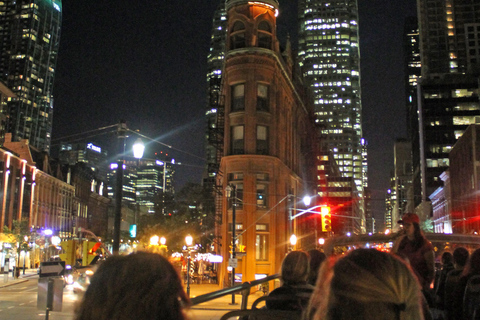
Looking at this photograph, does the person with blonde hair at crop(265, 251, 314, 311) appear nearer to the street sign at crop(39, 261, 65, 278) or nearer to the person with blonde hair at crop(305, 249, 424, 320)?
the person with blonde hair at crop(305, 249, 424, 320)

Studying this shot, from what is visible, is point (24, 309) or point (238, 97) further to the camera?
point (238, 97)

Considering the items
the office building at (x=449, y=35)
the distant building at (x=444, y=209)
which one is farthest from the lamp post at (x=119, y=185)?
the office building at (x=449, y=35)

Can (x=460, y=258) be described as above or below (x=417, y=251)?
below

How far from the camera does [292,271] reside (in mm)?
4906

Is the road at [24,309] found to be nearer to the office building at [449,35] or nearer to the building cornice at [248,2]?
the building cornice at [248,2]

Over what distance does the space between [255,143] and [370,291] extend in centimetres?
3999

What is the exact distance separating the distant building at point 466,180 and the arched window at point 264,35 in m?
33.2

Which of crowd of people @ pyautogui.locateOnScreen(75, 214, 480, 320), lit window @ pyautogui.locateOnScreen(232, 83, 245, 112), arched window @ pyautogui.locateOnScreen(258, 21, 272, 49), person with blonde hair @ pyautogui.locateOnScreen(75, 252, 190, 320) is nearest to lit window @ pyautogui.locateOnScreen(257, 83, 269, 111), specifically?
lit window @ pyautogui.locateOnScreen(232, 83, 245, 112)

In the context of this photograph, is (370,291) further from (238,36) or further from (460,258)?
(238,36)

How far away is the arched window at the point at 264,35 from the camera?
1719 inches

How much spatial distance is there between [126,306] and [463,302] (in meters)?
4.97

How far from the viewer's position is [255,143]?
139ft

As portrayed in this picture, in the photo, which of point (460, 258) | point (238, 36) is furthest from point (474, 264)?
point (238, 36)

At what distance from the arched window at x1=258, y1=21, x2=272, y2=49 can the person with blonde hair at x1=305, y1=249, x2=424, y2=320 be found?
4251 cm
